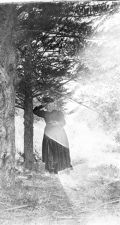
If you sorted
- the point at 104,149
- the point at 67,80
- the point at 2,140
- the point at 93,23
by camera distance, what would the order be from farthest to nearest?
the point at 67,80
the point at 104,149
the point at 93,23
the point at 2,140

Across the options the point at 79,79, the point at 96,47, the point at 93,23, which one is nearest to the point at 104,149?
the point at 79,79

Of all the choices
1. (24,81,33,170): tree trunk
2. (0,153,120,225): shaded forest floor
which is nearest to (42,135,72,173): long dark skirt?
(0,153,120,225): shaded forest floor

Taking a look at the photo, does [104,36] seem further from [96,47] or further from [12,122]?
[12,122]

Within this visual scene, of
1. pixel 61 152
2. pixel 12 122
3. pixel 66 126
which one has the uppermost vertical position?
pixel 12 122

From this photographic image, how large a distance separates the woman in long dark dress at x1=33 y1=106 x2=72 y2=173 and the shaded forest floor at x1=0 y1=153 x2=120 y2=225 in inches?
9.6

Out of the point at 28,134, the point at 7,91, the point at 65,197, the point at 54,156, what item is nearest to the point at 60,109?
the point at 28,134

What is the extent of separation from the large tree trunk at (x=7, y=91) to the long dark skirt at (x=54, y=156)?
69.5 inches

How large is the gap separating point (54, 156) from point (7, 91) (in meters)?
2.58

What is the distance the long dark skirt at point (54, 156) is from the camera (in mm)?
8141

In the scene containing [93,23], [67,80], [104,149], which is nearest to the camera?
[93,23]

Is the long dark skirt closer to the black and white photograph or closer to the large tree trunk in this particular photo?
the black and white photograph

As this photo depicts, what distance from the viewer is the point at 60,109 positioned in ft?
25.6

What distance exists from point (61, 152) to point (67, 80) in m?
1.77

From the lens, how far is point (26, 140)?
8125 mm
